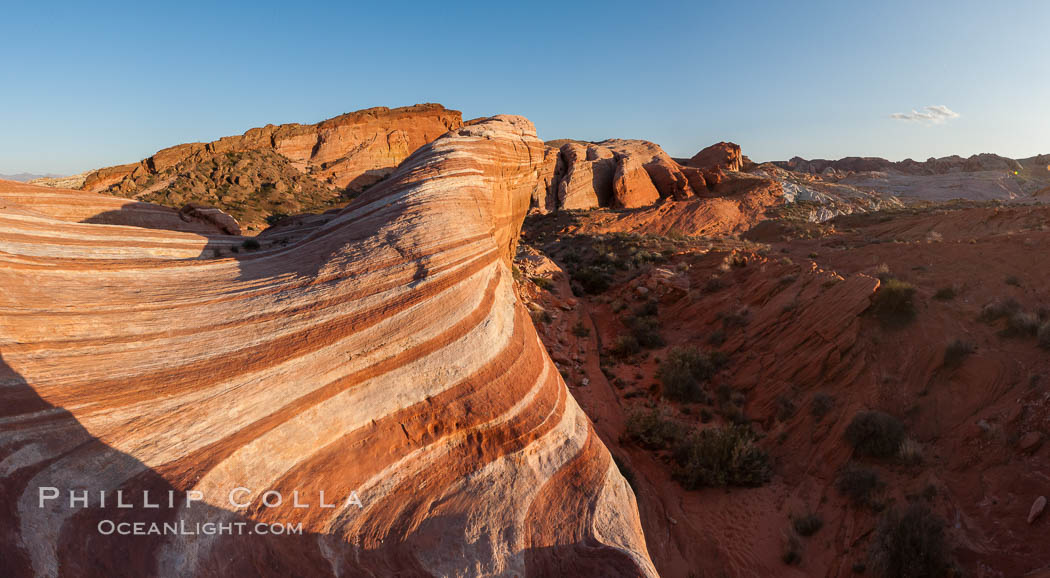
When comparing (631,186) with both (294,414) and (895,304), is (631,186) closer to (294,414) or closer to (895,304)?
(895,304)

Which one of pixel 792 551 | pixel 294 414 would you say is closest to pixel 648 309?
pixel 792 551

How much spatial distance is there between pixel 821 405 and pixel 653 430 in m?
3.28

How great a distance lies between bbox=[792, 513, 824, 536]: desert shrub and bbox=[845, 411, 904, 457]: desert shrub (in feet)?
5.41

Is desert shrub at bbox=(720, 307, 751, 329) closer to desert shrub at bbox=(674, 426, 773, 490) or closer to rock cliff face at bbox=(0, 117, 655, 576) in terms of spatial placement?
desert shrub at bbox=(674, 426, 773, 490)

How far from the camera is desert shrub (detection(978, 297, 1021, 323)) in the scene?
8633 millimetres

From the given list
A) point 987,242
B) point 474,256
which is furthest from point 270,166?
point 987,242

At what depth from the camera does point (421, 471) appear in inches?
153

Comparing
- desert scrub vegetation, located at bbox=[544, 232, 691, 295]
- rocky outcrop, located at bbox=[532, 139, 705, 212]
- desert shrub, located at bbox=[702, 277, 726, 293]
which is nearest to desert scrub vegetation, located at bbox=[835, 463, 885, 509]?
desert shrub, located at bbox=[702, 277, 726, 293]

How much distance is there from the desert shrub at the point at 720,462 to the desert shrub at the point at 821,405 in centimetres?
150

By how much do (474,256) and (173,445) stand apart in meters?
3.53

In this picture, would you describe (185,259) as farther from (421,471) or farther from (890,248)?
(890,248)

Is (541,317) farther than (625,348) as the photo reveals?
Yes

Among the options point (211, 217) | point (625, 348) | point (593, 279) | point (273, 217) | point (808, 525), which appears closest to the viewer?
point (808, 525)

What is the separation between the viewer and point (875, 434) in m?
7.30
